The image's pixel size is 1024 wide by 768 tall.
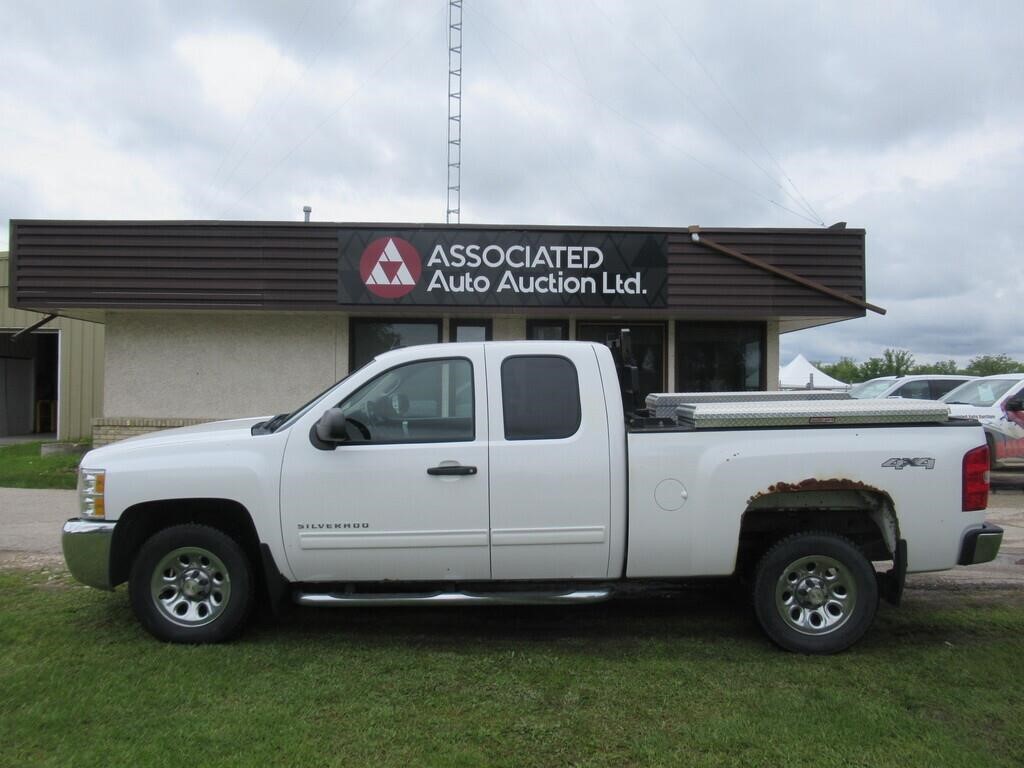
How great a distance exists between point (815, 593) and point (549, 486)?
1819 millimetres

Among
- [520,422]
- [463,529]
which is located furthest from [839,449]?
[463,529]

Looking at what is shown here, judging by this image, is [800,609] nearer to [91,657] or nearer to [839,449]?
[839,449]

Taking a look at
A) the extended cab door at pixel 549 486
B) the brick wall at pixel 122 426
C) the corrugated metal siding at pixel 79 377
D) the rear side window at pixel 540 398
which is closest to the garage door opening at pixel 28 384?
the corrugated metal siding at pixel 79 377

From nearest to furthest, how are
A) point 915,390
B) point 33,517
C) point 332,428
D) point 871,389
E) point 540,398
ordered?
point 332,428, point 540,398, point 33,517, point 915,390, point 871,389

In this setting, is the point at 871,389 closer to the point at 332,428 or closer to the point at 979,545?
the point at 979,545

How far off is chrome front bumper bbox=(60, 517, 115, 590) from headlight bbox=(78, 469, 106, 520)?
0.06 metres

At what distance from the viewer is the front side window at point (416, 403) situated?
4.81 meters

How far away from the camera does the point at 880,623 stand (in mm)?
5449

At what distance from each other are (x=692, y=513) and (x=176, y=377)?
9.83 meters

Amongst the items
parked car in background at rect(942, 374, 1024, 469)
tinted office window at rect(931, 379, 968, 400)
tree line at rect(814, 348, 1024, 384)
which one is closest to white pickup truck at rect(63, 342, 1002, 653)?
parked car in background at rect(942, 374, 1024, 469)

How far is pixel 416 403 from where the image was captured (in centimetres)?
490

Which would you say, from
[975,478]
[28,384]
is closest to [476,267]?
[975,478]

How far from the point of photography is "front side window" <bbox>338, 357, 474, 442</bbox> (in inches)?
189

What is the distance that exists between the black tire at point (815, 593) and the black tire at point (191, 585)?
10.7 feet
